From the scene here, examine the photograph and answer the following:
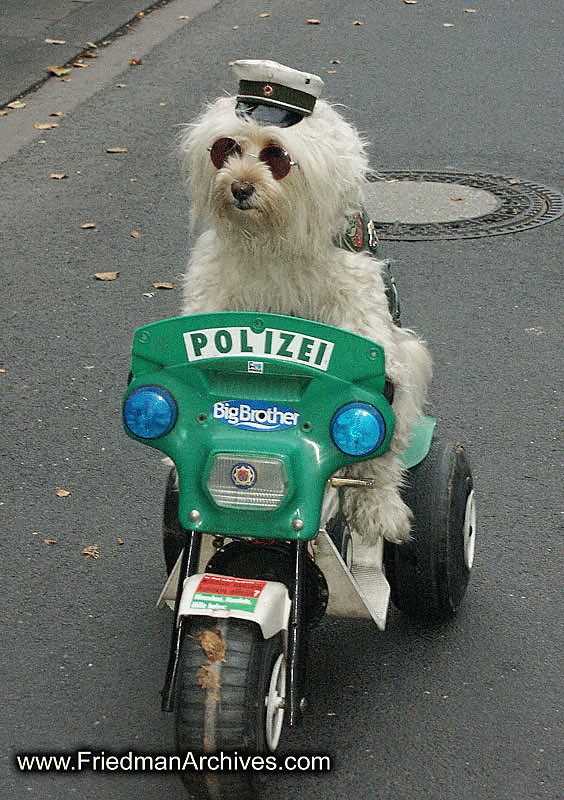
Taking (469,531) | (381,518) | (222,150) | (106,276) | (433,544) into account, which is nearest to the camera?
(222,150)

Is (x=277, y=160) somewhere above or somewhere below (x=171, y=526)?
above

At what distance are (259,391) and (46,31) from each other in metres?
10.2

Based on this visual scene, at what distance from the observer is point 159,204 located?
26.2 feet

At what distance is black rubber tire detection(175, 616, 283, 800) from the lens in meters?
2.88

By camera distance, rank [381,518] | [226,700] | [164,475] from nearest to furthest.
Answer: [226,700]
[381,518]
[164,475]

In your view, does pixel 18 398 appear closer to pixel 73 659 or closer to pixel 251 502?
pixel 73 659

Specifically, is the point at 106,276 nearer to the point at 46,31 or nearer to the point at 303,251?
the point at 303,251

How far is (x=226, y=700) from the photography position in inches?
113

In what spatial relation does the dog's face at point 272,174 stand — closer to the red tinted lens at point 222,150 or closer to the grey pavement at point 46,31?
the red tinted lens at point 222,150

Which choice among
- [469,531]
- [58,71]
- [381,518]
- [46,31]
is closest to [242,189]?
[381,518]

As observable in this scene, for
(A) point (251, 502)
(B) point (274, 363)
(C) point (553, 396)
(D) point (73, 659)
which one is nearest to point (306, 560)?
(A) point (251, 502)

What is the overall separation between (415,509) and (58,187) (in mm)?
5327

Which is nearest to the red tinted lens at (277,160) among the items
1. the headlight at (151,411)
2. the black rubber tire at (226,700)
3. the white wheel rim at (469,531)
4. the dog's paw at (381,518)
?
the headlight at (151,411)

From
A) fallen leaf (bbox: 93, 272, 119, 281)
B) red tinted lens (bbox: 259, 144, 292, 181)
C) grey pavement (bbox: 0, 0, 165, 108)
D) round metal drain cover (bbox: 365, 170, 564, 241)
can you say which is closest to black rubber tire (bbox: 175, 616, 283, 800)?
red tinted lens (bbox: 259, 144, 292, 181)
